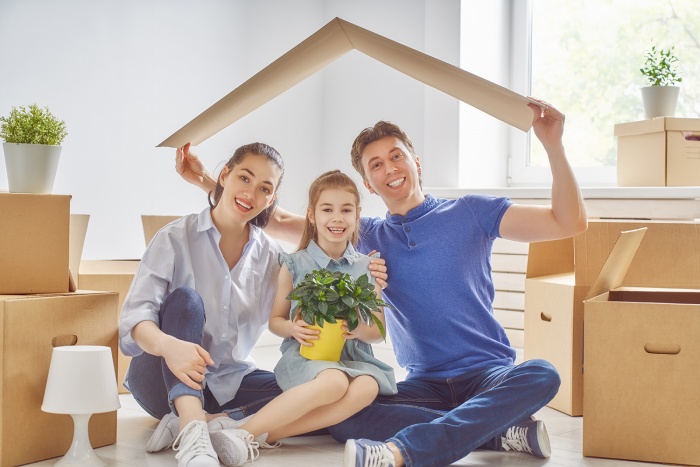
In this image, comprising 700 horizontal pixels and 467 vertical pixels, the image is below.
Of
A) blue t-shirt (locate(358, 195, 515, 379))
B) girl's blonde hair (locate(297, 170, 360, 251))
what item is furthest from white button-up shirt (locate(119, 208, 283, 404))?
blue t-shirt (locate(358, 195, 515, 379))

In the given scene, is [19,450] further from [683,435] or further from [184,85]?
[184,85]

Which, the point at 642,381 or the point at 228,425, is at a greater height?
the point at 642,381

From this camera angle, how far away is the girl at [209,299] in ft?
5.85

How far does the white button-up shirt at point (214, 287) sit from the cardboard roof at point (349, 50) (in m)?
0.26

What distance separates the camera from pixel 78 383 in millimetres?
1662

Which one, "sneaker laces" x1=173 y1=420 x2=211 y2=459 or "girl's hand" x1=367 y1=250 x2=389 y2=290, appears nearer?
"sneaker laces" x1=173 y1=420 x2=211 y2=459

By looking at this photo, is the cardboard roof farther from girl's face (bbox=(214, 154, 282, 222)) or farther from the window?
the window

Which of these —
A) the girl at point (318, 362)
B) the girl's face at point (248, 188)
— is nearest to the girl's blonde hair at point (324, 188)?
the girl at point (318, 362)

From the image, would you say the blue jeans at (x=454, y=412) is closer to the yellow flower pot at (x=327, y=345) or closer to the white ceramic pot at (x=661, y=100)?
the yellow flower pot at (x=327, y=345)

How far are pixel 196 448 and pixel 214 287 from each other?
43 centimetres

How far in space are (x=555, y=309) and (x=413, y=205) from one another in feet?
1.86

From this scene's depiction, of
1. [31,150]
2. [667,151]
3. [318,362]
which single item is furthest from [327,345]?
[667,151]

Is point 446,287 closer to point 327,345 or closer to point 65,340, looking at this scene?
point 327,345

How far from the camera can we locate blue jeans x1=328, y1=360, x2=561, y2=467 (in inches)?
64.5
